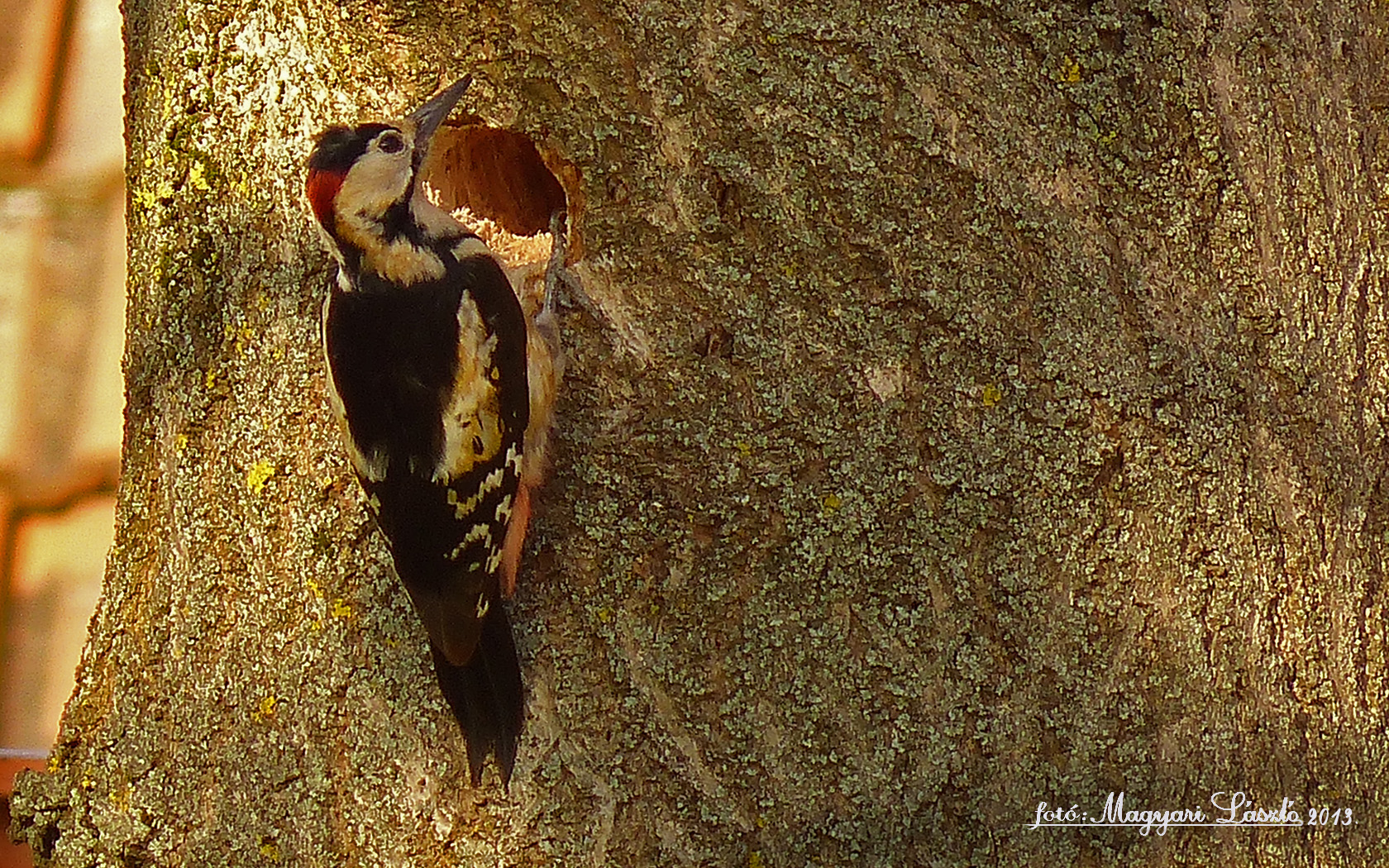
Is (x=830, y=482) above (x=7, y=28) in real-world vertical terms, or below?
below

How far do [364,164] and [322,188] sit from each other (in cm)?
6

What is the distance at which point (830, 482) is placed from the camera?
1833 mm

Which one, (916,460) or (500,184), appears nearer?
(916,460)

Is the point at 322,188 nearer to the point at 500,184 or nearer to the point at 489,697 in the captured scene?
the point at 500,184

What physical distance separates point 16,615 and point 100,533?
0.78ft

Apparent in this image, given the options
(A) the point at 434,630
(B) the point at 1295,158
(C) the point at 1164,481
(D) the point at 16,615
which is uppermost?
(B) the point at 1295,158

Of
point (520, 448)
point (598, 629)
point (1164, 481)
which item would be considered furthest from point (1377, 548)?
point (520, 448)

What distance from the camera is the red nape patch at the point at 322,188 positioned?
1865 millimetres

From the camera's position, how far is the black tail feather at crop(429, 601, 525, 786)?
184cm

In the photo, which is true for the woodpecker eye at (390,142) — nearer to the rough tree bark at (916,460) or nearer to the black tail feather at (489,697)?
the rough tree bark at (916,460)

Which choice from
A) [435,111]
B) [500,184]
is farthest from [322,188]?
[500,184]

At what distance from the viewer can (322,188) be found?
1.87 meters

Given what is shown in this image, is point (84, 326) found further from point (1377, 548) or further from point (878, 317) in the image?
point (1377, 548)

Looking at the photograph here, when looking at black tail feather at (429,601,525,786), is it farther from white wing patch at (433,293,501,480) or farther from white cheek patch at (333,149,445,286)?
white cheek patch at (333,149,445,286)
